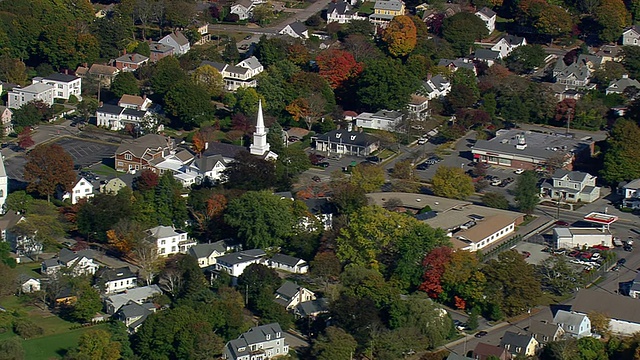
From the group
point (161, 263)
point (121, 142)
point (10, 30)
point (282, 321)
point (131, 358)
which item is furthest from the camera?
point (10, 30)

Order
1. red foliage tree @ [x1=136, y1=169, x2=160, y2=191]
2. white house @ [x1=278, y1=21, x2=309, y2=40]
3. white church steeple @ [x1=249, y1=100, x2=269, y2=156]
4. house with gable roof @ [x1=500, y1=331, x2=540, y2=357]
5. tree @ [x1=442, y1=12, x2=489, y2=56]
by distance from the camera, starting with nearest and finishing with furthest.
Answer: house with gable roof @ [x1=500, y1=331, x2=540, y2=357] → red foliage tree @ [x1=136, y1=169, x2=160, y2=191] → white church steeple @ [x1=249, y1=100, x2=269, y2=156] → tree @ [x1=442, y1=12, x2=489, y2=56] → white house @ [x1=278, y1=21, x2=309, y2=40]

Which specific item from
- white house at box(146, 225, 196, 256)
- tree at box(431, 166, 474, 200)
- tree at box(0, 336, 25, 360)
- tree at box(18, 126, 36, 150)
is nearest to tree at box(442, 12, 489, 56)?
tree at box(431, 166, 474, 200)

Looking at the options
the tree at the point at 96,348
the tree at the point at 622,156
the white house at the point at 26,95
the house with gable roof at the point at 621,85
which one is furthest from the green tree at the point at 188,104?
the tree at the point at 96,348

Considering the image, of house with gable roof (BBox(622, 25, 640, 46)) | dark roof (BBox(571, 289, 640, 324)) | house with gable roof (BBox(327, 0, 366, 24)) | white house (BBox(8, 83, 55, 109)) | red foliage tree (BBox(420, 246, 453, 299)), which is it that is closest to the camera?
dark roof (BBox(571, 289, 640, 324))

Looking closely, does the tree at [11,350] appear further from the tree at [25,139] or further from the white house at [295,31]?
the white house at [295,31]

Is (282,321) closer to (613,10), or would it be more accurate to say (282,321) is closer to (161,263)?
(161,263)

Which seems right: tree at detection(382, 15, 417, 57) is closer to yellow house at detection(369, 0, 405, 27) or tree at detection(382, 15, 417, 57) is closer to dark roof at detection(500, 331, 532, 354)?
yellow house at detection(369, 0, 405, 27)

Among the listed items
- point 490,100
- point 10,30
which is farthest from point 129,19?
point 490,100
